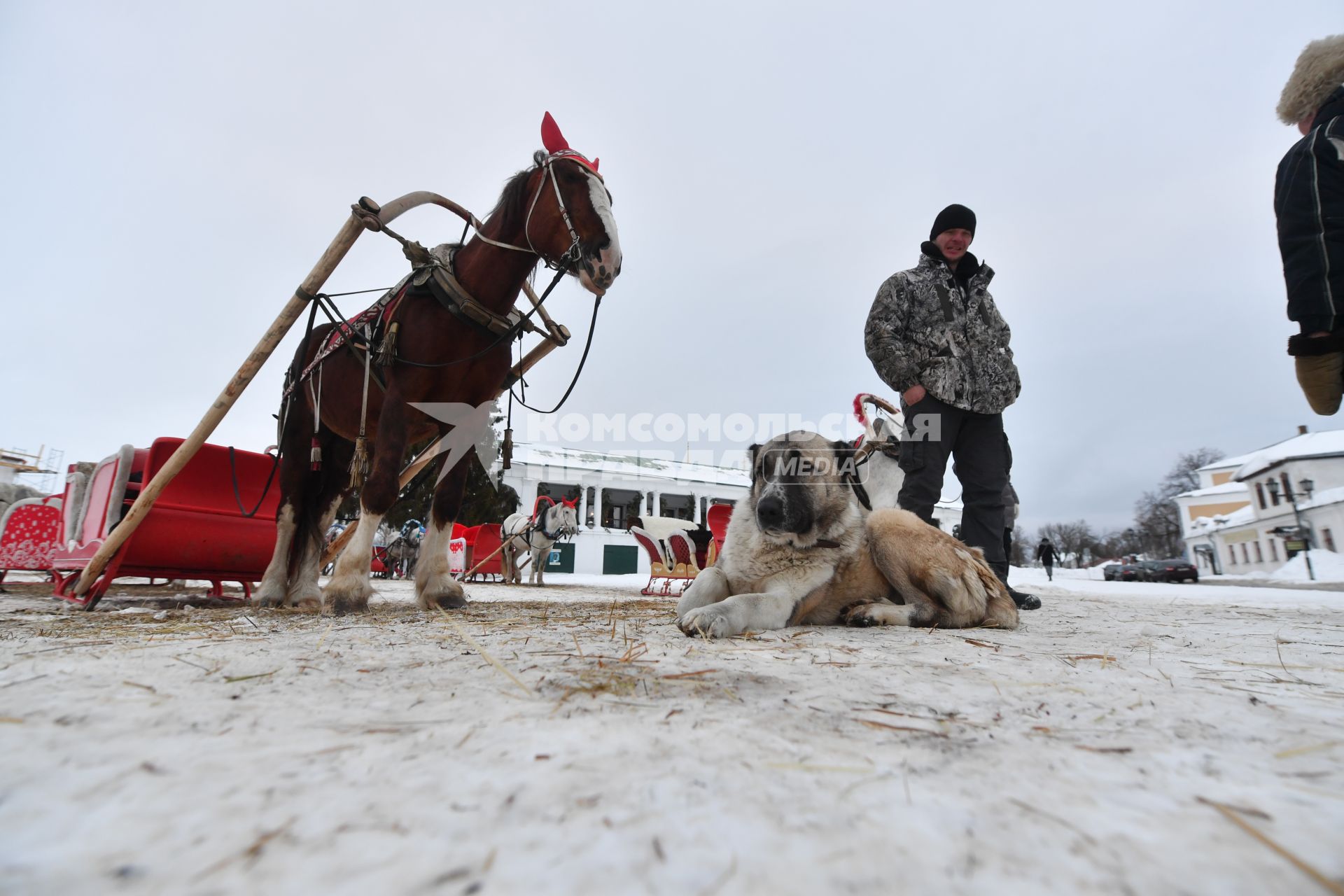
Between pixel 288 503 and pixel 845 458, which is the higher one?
pixel 845 458

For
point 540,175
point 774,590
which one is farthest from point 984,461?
point 540,175

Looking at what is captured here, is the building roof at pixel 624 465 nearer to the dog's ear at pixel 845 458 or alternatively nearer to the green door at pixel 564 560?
the green door at pixel 564 560

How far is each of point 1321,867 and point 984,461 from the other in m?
4.27

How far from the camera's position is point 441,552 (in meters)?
4.23

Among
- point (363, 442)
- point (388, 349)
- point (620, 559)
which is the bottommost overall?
point (620, 559)

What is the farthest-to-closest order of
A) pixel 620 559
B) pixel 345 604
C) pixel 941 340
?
1. pixel 620 559
2. pixel 941 340
3. pixel 345 604

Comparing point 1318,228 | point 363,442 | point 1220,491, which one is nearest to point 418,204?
point 363,442

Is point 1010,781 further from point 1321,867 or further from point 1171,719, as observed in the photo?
point 1171,719

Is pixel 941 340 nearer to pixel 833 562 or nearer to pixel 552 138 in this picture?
pixel 833 562

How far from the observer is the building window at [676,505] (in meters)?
36.4

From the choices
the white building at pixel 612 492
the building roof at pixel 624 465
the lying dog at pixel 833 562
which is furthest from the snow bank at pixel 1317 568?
the lying dog at pixel 833 562

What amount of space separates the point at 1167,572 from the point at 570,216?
4642 cm

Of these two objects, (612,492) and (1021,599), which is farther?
(612,492)

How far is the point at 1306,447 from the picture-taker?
3722cm
